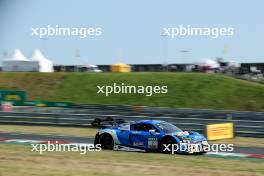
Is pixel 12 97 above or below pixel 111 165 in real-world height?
above

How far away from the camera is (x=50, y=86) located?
49812 mm

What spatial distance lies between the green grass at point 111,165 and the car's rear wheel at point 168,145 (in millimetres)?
849

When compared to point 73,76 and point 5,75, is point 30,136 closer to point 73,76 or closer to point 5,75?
point 73,76

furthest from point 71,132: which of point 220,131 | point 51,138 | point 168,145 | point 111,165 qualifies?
point 111,165

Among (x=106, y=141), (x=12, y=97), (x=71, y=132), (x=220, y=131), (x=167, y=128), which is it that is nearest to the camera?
(x=167, y=128)

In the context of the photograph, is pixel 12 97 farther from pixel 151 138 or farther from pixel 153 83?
pixel 151 138

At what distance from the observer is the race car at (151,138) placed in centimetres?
1578

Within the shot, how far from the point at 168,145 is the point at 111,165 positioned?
390 centimetres

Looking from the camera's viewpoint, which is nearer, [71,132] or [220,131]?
[220,131]

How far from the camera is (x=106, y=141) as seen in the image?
1733 centimetres

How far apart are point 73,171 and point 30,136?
1110 cm

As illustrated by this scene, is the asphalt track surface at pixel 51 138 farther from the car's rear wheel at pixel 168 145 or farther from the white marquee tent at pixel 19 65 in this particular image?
the white marquee tent at pixel 19 65

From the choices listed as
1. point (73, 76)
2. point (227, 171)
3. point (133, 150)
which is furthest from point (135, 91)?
point (227, 171)

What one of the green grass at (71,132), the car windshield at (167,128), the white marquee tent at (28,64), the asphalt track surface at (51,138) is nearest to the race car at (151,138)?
the car windshield at (167,128)
